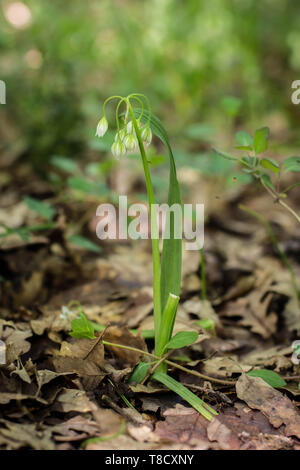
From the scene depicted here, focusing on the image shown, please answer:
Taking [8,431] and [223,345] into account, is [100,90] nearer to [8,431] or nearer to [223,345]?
[223,345]

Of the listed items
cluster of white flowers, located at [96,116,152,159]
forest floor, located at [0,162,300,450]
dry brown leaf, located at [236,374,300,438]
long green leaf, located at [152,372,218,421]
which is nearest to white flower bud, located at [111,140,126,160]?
cluster of white flowers, located at [96,116,152,159]

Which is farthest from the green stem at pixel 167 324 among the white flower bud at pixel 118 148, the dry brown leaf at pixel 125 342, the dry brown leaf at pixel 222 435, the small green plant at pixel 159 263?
the white flower bud at pixel 118 148

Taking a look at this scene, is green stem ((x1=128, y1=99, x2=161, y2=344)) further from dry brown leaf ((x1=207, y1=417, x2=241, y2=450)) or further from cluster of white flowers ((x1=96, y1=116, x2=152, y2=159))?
dry brown leaf ((x1=207, y1=417, x2=241, y2=450))

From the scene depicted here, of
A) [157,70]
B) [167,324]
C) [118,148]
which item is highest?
[157,70]

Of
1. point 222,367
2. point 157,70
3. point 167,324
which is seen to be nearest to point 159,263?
point 167,324

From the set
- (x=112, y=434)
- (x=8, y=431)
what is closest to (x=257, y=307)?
(x=112, y=434)

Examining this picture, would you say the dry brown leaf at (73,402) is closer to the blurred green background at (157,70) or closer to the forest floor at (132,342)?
the forest floor at (132,342)

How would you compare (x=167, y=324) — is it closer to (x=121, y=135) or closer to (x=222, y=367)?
(x=222, y=367)

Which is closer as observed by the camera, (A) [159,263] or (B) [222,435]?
(B) [222,435]
